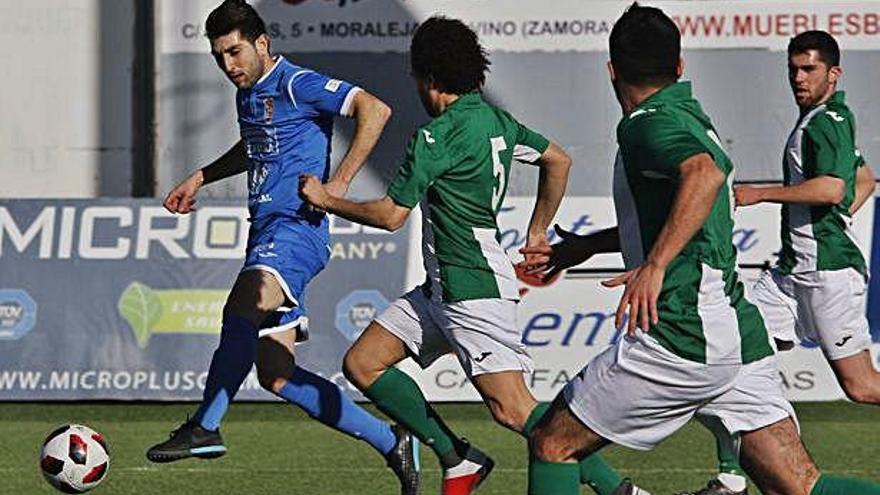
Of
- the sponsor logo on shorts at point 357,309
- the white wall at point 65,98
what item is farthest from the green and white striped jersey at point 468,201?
the white wall at point 65,98

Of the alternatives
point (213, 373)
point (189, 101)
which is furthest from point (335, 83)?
point (189, 101)

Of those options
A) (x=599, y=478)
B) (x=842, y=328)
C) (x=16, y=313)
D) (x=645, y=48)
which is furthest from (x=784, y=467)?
(x=16, y=313)

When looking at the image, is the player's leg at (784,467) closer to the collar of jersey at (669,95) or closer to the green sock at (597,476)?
the collar of jersey at (669,95)

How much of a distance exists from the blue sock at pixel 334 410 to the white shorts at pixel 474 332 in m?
0.59

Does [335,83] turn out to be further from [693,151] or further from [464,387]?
[464,387]

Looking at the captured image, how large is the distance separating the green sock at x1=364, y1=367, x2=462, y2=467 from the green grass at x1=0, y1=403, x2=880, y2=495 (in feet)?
3.11

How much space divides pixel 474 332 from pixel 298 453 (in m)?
3.06

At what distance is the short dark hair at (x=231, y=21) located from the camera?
28.3ft

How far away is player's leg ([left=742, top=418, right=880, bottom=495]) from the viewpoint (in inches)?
247

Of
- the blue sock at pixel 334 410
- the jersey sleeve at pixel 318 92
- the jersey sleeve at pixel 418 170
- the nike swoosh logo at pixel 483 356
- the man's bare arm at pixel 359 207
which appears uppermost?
the jersey sleeve at pixel 318 92

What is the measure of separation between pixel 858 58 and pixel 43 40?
600 cm

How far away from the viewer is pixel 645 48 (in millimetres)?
6074

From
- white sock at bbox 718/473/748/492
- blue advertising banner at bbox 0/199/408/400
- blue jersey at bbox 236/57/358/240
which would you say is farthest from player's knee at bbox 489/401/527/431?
blue advertising banner at bbox 0/199/408/400

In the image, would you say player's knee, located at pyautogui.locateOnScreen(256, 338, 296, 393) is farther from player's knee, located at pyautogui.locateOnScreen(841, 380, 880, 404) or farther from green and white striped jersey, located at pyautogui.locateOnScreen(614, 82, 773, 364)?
green and white striped jersey, located at pyautogui.locateOnScreen(614, 82, 773, 364)
